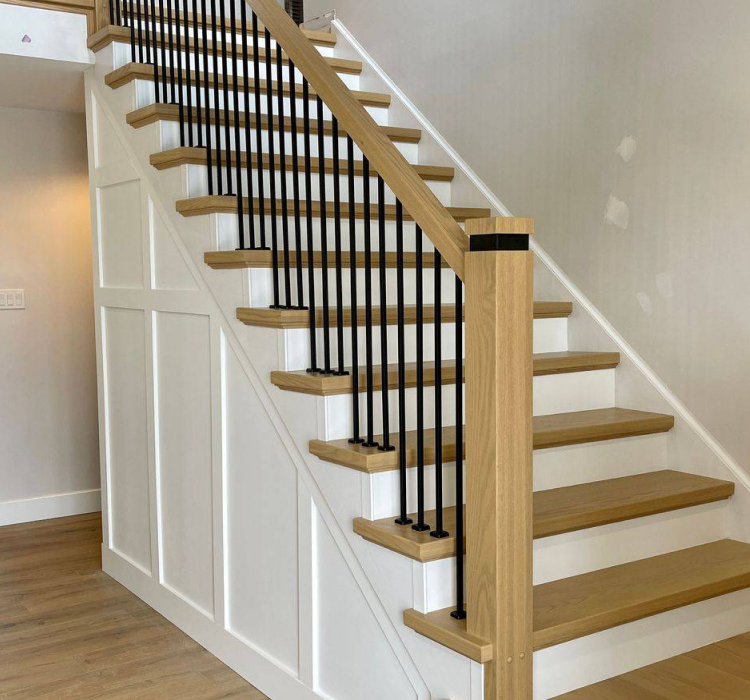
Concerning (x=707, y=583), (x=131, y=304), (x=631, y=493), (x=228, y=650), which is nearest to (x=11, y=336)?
(x=131, y=304)

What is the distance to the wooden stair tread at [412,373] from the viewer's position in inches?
98.8

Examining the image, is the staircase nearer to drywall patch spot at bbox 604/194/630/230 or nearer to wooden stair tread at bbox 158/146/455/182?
wooden stair tread at bbox 158/146/455/182

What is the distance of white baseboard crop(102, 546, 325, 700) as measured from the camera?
2.82m

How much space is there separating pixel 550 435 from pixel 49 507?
3237mm

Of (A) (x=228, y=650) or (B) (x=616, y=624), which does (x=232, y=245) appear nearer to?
(A) (x=228, y=650)

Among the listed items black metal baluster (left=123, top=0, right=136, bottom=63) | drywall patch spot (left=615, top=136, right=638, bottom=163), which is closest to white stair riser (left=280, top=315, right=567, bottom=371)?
drywall patch spot (left=615, top=136, right=638, bottom=163)

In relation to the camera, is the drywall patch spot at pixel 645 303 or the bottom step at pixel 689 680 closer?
the bottom step at pixel 689 680

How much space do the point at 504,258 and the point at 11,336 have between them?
11.7ft

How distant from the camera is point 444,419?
9.01 feet

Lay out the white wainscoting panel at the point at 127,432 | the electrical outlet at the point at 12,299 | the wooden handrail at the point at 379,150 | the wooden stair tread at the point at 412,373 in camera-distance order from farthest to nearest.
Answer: the electrical outlet at the point at 12,299
the white wainscoting panel at the point at 127,432
the wooden stair tread at the point at 412,373
the wooden handrail at the point at 379,150

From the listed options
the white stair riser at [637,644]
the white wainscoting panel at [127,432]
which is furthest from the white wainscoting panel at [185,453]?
the white stair riser at [637,644]

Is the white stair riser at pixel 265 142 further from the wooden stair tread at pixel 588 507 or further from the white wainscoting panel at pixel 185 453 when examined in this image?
the wooden stair tread at pixel 588 507

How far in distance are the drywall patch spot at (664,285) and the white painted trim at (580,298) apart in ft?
0.81

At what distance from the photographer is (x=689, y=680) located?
89.9 inches
